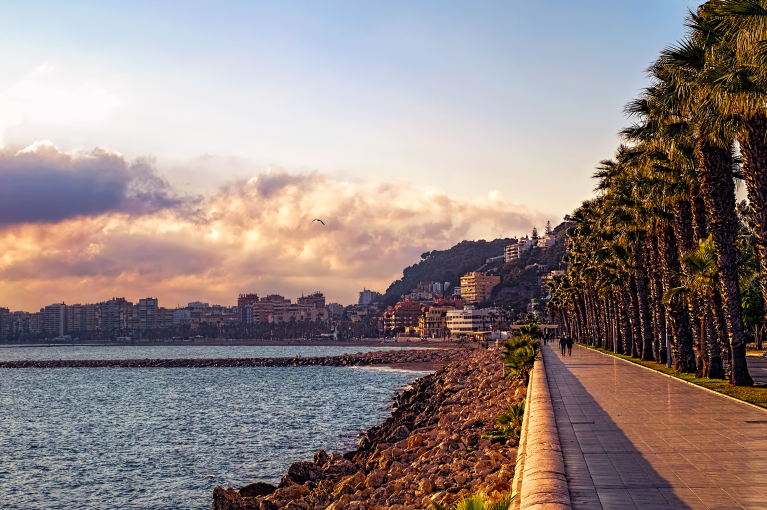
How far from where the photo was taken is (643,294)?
124 feet

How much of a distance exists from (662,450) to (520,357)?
1825 centimetres

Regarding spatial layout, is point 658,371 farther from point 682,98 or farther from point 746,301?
point 746,301

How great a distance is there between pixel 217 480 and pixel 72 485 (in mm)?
6341

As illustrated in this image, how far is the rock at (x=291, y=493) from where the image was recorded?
18859mm

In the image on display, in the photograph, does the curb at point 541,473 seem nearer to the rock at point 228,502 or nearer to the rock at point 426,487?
the rock at point 426,487

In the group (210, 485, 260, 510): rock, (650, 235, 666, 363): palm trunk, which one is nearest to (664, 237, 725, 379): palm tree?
(650, 235, 666, 363): palm trunk

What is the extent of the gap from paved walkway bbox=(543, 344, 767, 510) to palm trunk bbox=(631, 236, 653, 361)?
18.2m

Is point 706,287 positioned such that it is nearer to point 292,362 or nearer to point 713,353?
point 713,353

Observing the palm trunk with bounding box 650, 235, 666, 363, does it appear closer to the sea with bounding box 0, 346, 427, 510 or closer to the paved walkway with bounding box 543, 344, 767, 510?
the paved walkway with bounding box 543, 344, 767, 510

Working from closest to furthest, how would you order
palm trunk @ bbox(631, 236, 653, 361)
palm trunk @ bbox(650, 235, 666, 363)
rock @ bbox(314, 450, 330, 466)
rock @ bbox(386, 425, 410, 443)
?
rock @ bbox(314, 450, 330, 466) → rock @ bbox(386, 425, 410, 443) → palm trunk @ bbox(650, 235, 666, 363) → palm trunk @ bbox(631, 236, 653, 361)

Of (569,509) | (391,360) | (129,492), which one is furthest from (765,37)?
(391,360)

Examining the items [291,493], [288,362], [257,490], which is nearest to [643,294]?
[257,490]

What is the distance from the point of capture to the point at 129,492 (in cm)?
2466

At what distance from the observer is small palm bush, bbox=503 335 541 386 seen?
1142 inches
